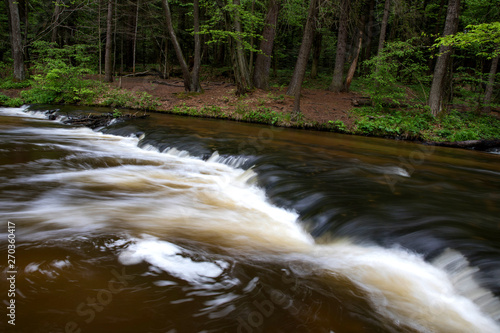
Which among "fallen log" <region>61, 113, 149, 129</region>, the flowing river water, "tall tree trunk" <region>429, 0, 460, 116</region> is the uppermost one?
"tall tree trunk" <region>429, 0, 460, 116</region>

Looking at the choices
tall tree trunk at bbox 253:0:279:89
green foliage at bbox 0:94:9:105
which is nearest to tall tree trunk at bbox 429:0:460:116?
tall tree trunk at bbox 253:0:279:89

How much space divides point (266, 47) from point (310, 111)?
18.4ft

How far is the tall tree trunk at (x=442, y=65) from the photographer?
12797 millimetres

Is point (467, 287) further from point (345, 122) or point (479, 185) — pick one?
point (345, 122)

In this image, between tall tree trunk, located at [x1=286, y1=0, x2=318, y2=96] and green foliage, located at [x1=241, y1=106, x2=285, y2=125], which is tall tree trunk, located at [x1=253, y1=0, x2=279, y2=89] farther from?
tall tree trunk, located at [x1=286, y1=0, x2=318, y2=96]

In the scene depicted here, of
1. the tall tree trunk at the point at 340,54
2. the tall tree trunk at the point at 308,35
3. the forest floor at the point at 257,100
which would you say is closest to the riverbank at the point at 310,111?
the forest floor at the point at 257,100

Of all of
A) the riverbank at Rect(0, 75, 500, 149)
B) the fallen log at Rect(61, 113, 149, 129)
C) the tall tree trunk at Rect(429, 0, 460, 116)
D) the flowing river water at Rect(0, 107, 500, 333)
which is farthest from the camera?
the riverbank at Rect(0, 75, 500, 149)

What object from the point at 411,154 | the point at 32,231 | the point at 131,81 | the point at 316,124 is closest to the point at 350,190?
the point at 32,231

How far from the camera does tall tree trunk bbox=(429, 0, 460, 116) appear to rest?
12.8 m

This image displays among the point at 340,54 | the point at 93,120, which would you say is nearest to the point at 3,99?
the point at 93,120

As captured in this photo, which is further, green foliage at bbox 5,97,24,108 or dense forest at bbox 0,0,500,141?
green foliage at bbox 5,97,24,108

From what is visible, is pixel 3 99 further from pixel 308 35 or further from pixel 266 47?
pixel 308 35

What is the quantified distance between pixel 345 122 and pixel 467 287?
473 inches

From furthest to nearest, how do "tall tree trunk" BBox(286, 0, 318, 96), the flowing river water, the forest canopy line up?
the forest canopy → "tall tree trunk" BBox(286, 0, 318, 96) → the flowing river water
